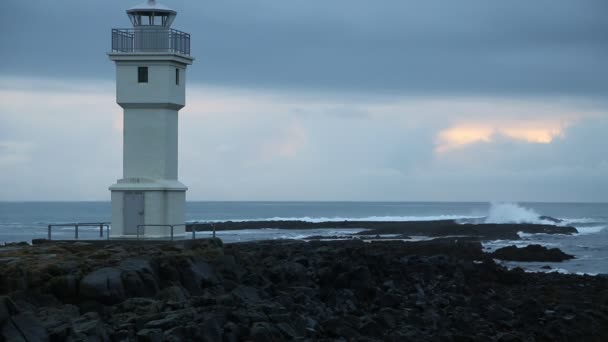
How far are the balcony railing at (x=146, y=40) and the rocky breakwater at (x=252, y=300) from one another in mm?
3846

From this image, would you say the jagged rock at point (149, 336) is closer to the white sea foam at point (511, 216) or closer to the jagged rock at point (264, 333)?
the jagged rock at point (264, 333)

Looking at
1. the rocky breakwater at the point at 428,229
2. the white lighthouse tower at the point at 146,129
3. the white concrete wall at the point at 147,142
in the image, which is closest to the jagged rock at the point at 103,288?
the white lighthouse tower at the point at 146,129

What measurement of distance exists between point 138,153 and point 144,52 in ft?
6.35

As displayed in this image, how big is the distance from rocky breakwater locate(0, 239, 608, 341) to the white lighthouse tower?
3.66 ft

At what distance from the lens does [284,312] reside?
12555mm

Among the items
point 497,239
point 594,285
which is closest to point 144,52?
point 594,285

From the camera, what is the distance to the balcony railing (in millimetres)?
18188

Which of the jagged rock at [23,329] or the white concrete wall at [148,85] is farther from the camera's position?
the white concrete wall at [148,85]

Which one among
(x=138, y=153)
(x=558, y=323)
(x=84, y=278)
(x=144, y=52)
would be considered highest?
(x=144, y=52)

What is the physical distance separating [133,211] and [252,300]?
17.6 feet

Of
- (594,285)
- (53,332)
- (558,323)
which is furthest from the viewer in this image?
(594,285)

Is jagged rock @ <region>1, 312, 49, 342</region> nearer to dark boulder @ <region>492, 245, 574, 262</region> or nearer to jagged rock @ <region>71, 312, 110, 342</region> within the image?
jagged rock @ <region>71, 312, 110, 342</region>

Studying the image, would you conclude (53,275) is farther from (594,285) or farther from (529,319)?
(594,285)

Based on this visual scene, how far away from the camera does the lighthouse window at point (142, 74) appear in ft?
59.2
